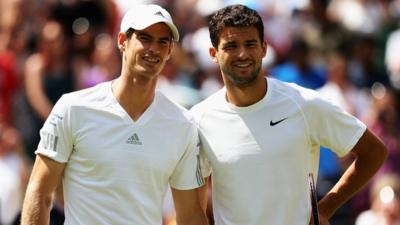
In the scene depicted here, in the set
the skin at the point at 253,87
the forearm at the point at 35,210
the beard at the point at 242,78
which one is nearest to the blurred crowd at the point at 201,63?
the skin at the point at 253,87

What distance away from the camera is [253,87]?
7863 mm

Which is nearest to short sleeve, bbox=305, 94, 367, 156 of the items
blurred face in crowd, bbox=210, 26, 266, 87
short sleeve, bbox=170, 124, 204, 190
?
blurred face in crowd, bbox=210, 26, 266, 87

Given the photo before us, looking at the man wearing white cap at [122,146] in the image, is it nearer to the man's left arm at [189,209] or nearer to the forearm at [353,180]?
the man's left arm at [189,209]

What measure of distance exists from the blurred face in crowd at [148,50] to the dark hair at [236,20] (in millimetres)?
330

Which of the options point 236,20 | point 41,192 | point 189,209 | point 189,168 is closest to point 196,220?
point 189,209

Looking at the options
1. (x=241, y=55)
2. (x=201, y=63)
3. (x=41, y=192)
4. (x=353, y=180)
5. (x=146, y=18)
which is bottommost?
(x=201, y=63)

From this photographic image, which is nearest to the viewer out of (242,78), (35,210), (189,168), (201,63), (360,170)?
(35,210)

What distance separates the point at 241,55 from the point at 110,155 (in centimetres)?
101

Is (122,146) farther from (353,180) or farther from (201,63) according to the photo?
(201,63)

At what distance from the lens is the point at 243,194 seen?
25.5 ft

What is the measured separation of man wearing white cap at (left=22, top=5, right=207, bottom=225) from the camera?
7.61 m

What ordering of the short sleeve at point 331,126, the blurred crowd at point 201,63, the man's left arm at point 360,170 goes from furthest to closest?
the blurred crowd at point 201,63 < the man's left arm at point 360,170 < the short sleeve at point 331,126

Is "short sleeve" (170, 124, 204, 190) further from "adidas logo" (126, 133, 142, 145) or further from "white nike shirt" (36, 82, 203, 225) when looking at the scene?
"adidas logo" (126, 133, 142, 145)

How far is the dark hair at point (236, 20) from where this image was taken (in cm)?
779
